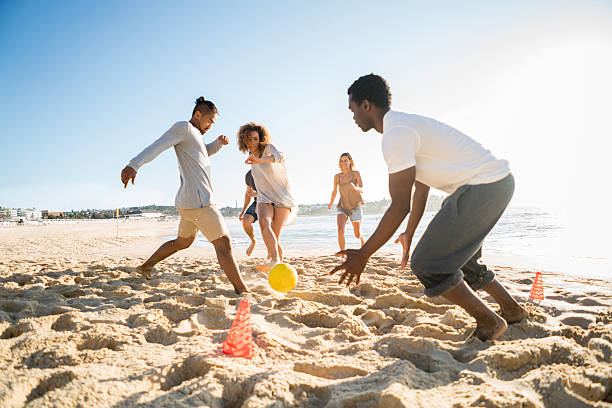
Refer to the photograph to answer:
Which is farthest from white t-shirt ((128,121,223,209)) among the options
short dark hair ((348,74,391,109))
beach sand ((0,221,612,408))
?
short dark hair ((348,74,391,109))

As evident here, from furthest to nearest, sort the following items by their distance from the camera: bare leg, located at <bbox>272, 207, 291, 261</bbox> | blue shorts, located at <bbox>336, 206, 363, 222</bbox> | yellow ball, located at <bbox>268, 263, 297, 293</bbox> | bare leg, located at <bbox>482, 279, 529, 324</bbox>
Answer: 1. blue shorts, located at <bbox>336, 206, 363, 222</bbox>
2. bare leg, located at <bbox>272, 207, 291, 261</bbox>
3. yellow ball, located at <bbox>268, 263, 297, 293</bbox>
4. bare leg, located at <bbox>482, 279, 529, 324</bbox>

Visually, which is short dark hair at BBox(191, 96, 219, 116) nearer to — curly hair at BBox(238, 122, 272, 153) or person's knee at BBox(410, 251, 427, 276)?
curly hair at BBox(238, 122, 272, 153)

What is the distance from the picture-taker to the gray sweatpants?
6.50 feet

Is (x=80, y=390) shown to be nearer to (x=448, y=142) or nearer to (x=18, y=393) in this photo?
(x=18, y=393)

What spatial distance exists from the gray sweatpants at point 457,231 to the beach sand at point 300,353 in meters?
0.43

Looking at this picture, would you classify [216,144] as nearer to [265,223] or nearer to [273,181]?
[273,181]

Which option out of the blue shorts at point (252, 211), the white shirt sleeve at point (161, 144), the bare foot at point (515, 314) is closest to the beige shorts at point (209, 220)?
the white shirt sleeve at point (161, 144)

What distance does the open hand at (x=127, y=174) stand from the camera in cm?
293

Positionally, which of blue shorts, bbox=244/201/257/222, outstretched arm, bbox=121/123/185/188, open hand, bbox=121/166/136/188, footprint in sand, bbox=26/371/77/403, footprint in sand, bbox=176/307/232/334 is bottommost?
footprint in sand, bbox=176/307/232/334

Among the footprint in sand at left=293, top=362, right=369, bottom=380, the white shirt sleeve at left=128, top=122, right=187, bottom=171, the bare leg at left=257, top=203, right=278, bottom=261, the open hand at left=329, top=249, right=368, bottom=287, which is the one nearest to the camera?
the footprint in sand at left=293, top=362, right=369, bottom=380

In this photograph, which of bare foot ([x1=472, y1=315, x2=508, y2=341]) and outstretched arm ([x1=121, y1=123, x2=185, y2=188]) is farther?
outstretched arm ([x1=121, y1=123, x2=185, y2=188])

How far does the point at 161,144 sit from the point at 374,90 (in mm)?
2199

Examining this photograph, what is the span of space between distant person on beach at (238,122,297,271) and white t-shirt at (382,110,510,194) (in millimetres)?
2739

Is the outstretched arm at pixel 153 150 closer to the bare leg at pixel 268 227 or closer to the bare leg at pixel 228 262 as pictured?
the bare leg at pixel 228 262
